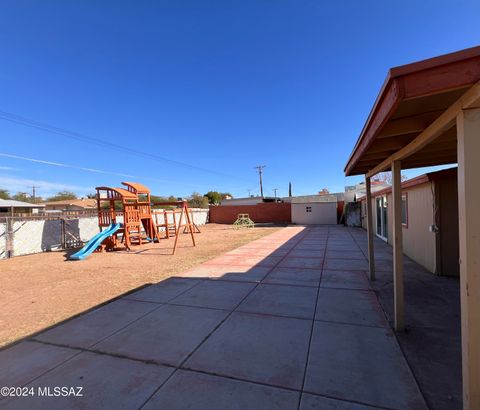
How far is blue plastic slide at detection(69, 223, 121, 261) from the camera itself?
884 cm

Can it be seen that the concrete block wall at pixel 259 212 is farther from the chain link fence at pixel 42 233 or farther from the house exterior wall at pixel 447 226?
the house exterior wall at pixel 447 226

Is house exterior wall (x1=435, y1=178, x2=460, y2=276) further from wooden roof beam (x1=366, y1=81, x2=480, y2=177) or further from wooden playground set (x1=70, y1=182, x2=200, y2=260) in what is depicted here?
wooden playground set (x1=70, y1=182, x2=200, y2=260)

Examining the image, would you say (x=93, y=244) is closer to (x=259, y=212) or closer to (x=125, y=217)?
(x=125, y=217)

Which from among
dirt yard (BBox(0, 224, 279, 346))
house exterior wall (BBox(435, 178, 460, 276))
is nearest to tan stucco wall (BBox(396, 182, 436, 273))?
house exterior wall (BBox(435, 178, 460, 276))

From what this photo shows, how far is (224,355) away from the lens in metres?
2.68

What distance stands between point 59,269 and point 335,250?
340 inches

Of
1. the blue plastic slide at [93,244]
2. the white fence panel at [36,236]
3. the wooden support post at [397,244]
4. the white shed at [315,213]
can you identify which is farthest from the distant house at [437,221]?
the white shed at [315,213]

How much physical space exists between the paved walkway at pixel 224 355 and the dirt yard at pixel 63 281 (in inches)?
24.0

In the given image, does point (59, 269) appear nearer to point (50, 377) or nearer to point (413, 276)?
point (50, 377)

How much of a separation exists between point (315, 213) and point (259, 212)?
5.46 meters

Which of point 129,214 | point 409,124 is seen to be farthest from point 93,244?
point 409,124

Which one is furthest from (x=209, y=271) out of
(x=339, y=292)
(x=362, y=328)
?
(x=362, y=328)

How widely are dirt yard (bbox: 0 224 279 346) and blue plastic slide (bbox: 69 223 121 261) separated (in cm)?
28

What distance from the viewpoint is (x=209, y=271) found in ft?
21.2
